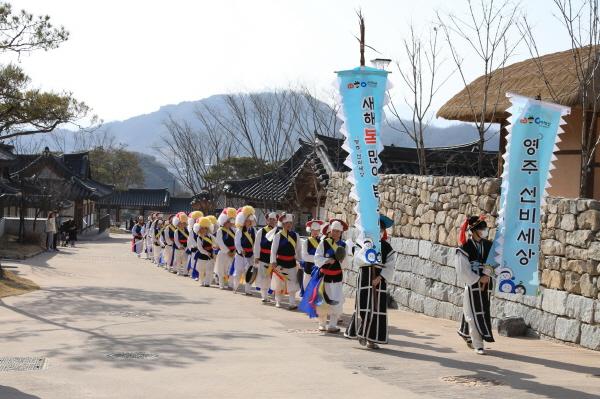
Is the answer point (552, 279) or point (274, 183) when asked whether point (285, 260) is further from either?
point (274, 183)

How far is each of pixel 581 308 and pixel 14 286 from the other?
39.4 feet

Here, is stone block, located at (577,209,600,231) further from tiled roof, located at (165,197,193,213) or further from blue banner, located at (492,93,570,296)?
tiled roof, located at (165,197,193,213)

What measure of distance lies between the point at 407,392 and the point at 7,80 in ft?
Result: 43.5

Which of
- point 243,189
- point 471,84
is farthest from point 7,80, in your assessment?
point 243,189

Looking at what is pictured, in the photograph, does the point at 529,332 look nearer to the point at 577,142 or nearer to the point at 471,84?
the point at 577,142

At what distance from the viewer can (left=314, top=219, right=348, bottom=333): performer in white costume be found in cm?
1274

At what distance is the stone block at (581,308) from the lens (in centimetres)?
1111

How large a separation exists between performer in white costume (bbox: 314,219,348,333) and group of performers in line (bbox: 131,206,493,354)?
15 millimetres

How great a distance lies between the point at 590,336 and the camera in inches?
437

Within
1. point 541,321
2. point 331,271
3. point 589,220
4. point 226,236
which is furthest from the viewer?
point 226,236

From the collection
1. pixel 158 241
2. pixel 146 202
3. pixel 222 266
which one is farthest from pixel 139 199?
pixel 222 266

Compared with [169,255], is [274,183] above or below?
above

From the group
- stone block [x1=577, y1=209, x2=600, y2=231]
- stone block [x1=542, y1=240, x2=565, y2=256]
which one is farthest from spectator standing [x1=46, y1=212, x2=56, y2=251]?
stone block [x1=577, y1=209, x2=600, y2=231]

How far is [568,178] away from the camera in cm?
1617
